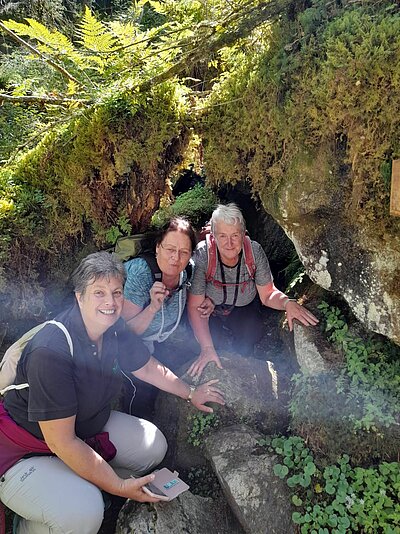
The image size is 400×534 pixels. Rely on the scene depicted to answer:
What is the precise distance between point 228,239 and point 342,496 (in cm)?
250

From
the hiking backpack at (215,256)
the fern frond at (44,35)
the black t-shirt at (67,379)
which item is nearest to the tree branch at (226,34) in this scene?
the fern frond at (44,35)

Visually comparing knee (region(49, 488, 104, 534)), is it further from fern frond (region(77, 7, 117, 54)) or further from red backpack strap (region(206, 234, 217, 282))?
fern frond (region(77, 7, 117, 54))

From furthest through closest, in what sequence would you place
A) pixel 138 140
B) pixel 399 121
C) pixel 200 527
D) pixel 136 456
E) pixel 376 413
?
1. pixel 138 140
2. pixel 136 456
3. pixel 200 527
4. pixel 376 413
5. pixel 399 121

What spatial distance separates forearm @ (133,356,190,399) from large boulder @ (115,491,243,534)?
0.97 metres

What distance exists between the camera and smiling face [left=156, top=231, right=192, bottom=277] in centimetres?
412

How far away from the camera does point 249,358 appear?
507cm

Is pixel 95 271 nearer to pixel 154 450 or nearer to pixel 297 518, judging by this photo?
pixel 154 450

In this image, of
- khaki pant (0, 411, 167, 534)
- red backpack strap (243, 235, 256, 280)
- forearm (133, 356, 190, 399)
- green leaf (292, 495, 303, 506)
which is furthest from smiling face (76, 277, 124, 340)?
green leaf (292, 495, 303, 506)

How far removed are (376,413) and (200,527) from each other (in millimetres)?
1850

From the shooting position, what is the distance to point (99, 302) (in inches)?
133

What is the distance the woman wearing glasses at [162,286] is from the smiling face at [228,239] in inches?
11.8

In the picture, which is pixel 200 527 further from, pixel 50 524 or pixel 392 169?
pixel 392 169

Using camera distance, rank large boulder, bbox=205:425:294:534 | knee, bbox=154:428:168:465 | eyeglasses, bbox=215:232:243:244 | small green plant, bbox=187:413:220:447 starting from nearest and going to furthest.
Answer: large boulder, bbox=205:425:294:534 → knee, bbox=154:428:168:465 → eyeglasses, bbox=215:232:243:244 → small green plant, bbox=187:413:220:447

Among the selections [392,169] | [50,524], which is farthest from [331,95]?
[50,524]
